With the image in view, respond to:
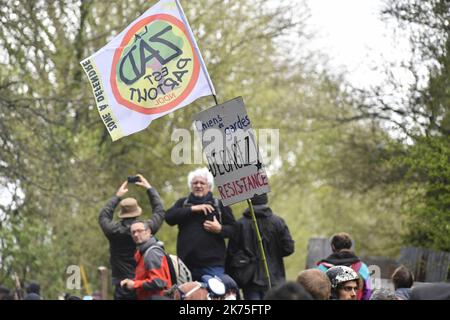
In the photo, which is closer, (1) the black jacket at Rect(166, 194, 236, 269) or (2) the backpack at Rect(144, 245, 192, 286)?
(2) the backpack at Rect(144, 245, 192, 286)

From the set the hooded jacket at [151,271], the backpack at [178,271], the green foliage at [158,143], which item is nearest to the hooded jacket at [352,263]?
the backpack at [178,271]

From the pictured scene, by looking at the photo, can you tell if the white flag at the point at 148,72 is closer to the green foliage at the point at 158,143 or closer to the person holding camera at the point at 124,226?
the person holding camera at the point at 124,226

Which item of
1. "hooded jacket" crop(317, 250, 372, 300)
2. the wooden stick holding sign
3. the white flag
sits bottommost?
"hooded jacket" crop(317, 250, 372, 300)

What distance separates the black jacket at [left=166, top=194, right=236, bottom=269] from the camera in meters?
12.3

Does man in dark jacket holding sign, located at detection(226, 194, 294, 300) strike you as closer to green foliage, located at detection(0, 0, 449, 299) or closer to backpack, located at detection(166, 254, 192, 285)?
backpack, located at detection(166, 254, 192, 285)

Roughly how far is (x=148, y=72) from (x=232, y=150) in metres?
1.14

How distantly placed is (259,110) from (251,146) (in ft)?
77.2

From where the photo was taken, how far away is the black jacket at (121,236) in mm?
12438

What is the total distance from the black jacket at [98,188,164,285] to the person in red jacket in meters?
1.08

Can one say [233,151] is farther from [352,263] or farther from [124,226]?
[124,226]

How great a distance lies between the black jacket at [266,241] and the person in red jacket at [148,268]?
1.42m

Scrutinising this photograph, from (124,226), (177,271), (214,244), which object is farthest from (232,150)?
(124,226)

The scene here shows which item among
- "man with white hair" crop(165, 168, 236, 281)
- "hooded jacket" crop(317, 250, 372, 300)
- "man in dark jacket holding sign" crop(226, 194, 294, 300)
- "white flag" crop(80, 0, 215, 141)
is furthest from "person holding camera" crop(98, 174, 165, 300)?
"hooded jacket" crop(317, 250, 372, 300)

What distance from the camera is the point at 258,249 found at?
12508 mm
